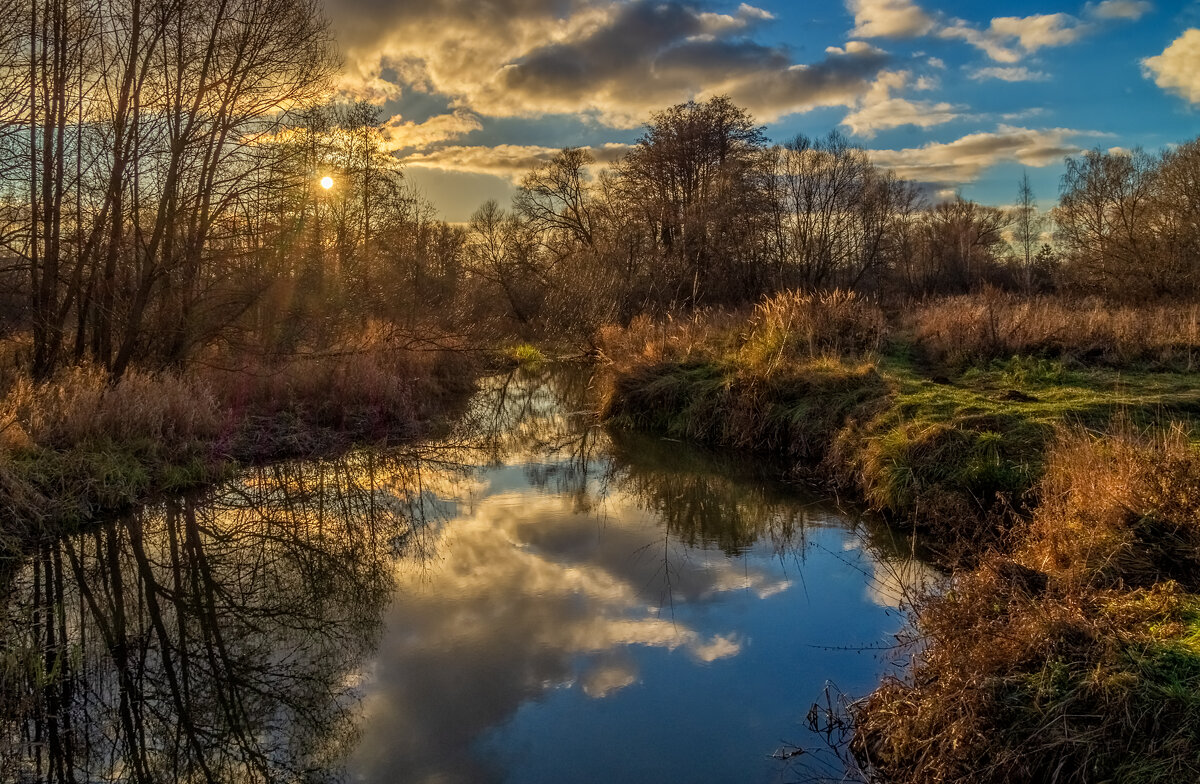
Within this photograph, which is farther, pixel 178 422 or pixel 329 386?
pixel 329 386

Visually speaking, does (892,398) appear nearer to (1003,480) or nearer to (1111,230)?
(1003,480)

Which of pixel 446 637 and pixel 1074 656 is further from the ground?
pixel 1074 656

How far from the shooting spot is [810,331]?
41.9 ft

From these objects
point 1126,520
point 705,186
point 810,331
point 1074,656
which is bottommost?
point 1074,656

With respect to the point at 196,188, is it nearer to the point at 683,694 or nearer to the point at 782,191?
the point at 683,694

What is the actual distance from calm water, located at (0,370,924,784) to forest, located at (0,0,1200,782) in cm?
58

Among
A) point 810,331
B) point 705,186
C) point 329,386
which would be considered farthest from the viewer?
point 705,186

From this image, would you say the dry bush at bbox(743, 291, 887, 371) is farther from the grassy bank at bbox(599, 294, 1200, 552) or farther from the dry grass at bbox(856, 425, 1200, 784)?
the dry grass at bbox(856, 425, 1200, 784)

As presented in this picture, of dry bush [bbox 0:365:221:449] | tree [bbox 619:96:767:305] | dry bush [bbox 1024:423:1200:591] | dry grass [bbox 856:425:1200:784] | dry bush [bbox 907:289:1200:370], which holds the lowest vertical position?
dry grass [bbox 856:425:1200:784]

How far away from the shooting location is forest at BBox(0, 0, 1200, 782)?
3.69m

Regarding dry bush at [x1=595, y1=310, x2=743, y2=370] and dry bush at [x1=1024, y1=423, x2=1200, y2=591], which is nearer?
dry bush at [x1=1024, y1=423, x2=1200, y2=591]

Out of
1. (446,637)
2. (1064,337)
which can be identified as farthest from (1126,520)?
(1064,337)

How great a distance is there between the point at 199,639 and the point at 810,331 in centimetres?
1043

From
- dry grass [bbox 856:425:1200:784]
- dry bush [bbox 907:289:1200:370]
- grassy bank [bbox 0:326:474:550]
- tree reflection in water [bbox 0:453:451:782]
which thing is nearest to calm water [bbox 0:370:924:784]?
tree reflection in water [bbox 0:453:451:782]
